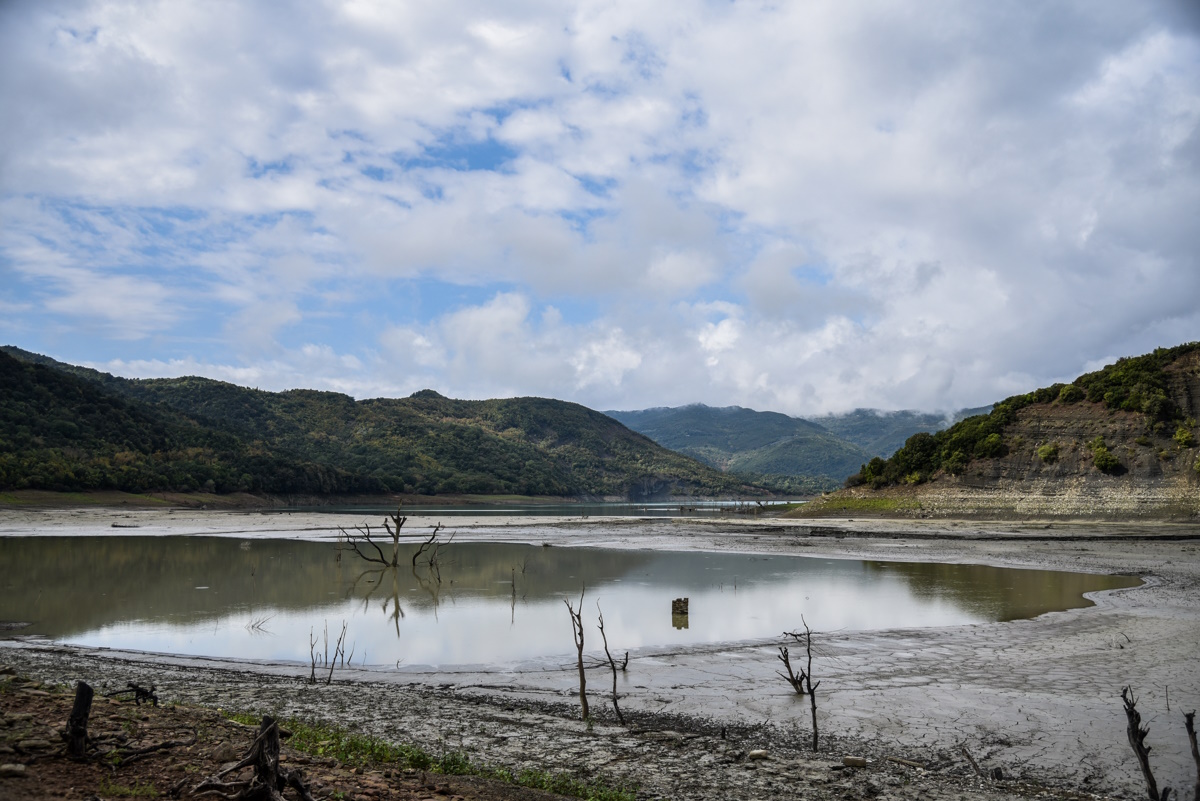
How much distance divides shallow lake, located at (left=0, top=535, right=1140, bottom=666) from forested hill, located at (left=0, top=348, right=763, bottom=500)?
4615 centimetres

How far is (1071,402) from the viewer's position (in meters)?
62.5

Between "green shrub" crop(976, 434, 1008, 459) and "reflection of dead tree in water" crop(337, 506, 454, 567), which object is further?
"green shrub" crop(976, 434, 1008, 459)

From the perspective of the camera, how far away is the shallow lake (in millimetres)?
17078

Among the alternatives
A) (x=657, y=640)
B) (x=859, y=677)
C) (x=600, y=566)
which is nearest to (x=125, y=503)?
(x=600, y=566)

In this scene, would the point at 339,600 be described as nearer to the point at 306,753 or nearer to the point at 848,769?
the point at 306,753

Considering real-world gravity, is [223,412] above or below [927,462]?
above

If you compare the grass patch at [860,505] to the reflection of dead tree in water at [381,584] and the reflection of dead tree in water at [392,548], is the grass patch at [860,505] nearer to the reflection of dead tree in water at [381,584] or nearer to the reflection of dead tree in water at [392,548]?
the reflection of dead tree in water at [392,548]

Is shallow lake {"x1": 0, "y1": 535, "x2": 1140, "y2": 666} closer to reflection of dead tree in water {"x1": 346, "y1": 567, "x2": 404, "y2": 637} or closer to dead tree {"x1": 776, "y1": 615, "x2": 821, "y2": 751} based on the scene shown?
reflection of dead tree in water {"x1": 346, "y1": 567, "x2": 404, "y2": 637}

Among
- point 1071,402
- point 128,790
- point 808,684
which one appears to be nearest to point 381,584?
point 808,684

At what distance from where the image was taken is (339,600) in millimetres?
23375

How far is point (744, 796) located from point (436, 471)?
437 feet

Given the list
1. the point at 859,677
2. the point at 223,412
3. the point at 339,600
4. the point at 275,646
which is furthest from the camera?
the point at 223,412

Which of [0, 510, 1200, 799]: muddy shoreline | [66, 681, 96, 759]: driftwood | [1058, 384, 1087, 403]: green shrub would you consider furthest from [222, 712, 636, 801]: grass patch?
[1058, 384, 1087, 403]: green shrub

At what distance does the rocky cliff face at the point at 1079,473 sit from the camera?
50.4m
